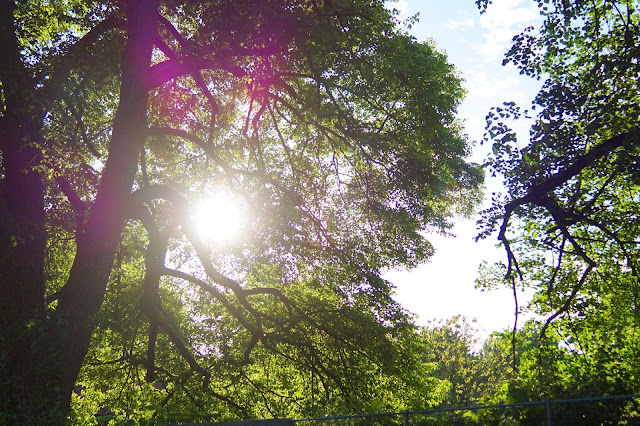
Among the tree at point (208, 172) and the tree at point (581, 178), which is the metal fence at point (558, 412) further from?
the tree at point (208, 172)

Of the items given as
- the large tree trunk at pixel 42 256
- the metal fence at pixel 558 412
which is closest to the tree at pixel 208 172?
the large tree trunk at pixel 42 256

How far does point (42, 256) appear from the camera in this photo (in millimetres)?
9242

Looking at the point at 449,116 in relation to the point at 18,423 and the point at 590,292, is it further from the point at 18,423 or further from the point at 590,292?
the point at 18,423

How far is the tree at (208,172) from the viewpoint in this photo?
8.88 metres

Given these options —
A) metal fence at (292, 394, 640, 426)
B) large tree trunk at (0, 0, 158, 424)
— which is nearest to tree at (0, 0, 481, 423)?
large tree trunk at (0, 0, 158, 424)

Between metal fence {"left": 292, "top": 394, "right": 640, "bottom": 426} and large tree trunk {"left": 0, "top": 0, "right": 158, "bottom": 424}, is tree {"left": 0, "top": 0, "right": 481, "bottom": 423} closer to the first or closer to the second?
large tree trunk {"left": 0, "top": 0, "right": 158, "bottom": 424}

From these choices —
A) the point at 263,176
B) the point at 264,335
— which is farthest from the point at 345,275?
the point at 263,176

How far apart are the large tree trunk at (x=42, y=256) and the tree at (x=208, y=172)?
28 mm

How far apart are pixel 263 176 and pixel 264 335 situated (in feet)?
12.7

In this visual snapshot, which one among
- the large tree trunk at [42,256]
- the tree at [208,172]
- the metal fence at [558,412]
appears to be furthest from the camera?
the tree at [208,172]

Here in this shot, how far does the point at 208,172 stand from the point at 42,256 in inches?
269

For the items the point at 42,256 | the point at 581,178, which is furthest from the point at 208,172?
the point at 581,178

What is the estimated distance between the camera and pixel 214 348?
1465cm

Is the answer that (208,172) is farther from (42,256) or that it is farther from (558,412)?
(558,412)
